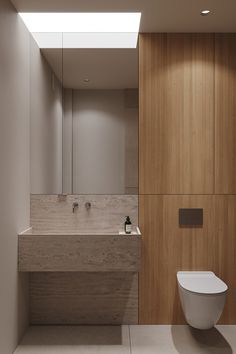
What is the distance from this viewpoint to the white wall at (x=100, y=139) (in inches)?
121

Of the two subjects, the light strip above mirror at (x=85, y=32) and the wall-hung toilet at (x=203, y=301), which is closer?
the wall-hung toilet at (x=203, y=301)

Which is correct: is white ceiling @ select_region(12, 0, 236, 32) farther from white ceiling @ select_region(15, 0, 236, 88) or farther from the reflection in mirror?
the reflection in mirror

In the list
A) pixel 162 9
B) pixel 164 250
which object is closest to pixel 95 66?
pixel 162 9

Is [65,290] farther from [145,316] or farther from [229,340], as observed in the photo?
[229,340]

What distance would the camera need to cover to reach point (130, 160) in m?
3.06

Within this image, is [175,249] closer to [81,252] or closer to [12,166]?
[81,252]

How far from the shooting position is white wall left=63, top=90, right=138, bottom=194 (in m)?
3.07

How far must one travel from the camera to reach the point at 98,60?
3098 mm

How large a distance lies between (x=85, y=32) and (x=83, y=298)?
231cm

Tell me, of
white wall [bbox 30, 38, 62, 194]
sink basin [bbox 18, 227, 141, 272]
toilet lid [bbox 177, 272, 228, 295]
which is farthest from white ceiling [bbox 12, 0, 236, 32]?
toilet lid [bbox 177, 272, 228, 295]

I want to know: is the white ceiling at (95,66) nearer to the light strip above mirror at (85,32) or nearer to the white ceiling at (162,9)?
the light strip above mirror at (85,32)

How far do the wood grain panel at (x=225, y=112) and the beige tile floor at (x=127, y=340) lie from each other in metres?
1.18

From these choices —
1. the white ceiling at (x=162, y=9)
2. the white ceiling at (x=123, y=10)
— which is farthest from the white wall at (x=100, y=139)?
the white ceiling at (x=162, y=9)

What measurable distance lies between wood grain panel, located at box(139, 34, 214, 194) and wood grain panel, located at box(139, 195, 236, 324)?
5.4 inches
